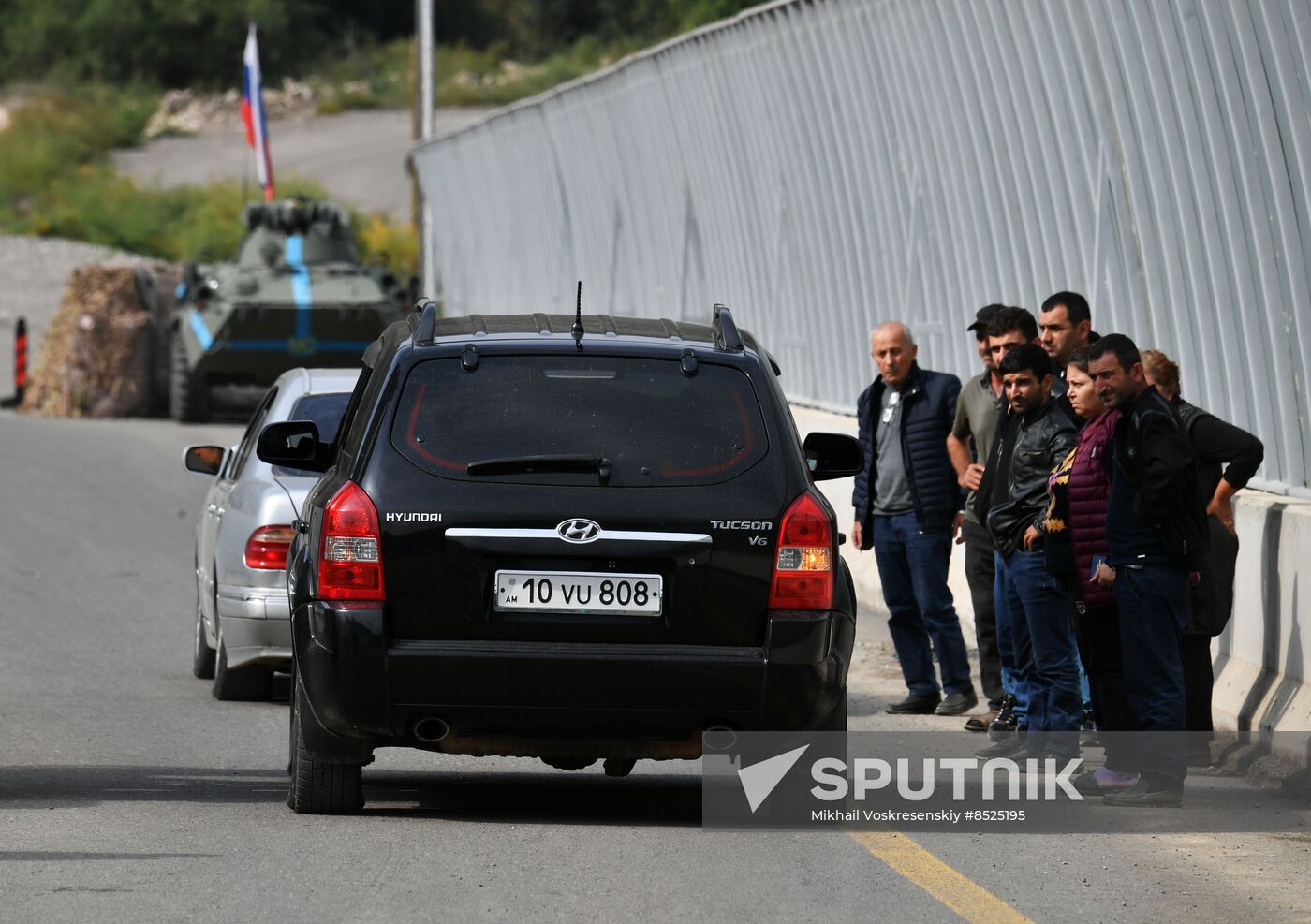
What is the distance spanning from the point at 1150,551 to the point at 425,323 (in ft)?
8.90

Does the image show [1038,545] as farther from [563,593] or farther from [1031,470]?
[563,593]

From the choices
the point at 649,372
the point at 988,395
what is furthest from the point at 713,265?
the point at 649,372

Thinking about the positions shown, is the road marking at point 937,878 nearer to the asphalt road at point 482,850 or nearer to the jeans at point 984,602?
the asphalt road at point 482,850

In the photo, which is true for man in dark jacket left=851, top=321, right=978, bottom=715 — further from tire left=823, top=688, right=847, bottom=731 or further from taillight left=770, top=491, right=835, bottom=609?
taillight left=770, top=491, right=835, bottom=609

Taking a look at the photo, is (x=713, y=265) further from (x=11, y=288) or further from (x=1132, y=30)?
(x=11, y=288)

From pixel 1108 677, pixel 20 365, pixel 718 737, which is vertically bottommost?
pixel 718 737

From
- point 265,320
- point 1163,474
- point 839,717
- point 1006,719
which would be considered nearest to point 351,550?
point 839,717

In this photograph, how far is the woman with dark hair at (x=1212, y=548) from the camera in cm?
984

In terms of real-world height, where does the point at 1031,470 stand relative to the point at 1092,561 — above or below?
above

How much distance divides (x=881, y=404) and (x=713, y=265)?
455 inches

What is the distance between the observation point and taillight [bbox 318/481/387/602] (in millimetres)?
7637

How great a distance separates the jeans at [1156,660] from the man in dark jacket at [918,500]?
7.62 feet

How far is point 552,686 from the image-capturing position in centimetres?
760

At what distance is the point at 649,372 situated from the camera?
7.92 meters
